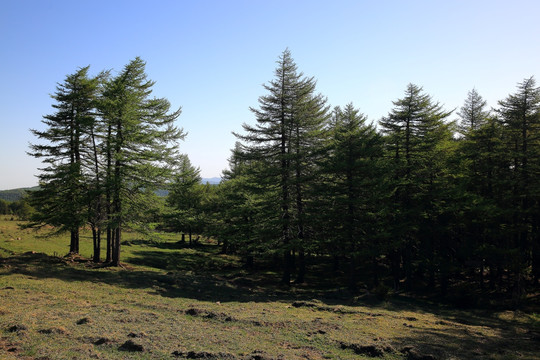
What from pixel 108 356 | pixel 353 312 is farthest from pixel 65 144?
pixel 353 312

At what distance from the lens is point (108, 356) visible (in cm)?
807

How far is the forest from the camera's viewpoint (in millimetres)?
21797

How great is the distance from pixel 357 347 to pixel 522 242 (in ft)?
70.6

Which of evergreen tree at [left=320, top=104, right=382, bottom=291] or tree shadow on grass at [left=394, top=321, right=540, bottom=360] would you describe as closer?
tree shadow on grass at [left=394, top=321, right=540, bottom=360]

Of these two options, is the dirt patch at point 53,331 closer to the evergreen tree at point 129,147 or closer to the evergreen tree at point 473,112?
the evergreen tree at point 129,147

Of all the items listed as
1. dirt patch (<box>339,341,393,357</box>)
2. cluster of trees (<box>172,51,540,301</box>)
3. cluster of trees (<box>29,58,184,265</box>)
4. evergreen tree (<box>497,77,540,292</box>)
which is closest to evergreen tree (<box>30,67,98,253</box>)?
cluster of trees (<box>29,58,184,265</box>)

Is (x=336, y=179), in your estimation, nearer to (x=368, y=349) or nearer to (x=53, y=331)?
(x=368, y=349)

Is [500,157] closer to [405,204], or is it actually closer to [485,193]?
[485,193]

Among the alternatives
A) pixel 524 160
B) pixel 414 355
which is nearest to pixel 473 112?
pixel 524 160

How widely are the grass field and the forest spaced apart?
13.4 ft

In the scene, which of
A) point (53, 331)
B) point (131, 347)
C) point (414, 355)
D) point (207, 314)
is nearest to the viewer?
point (131, 347)

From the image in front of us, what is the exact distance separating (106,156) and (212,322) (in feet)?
53.2

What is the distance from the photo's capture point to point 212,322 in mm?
12375

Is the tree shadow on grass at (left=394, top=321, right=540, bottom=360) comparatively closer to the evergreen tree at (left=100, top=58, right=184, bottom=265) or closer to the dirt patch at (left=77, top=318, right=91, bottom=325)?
→ the dirt patch at (left=77, top=318, right=91, bottom=325)
